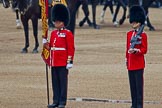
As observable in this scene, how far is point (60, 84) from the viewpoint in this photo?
12570 millimetres

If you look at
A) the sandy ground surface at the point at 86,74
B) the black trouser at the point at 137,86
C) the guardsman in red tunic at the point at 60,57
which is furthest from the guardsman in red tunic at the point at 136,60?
the guardsman in red tunic at the point at 60,57

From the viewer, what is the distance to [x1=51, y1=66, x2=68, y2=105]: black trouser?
12477 millimetres

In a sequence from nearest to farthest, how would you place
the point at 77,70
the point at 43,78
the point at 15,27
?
the point at 43,78 < the point at 77,70 < the point at 15,27

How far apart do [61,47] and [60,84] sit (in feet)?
2.01

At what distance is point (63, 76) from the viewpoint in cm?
1249

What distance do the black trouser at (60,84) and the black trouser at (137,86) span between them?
43.6 inches

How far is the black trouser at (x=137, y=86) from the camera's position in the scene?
39.6ft

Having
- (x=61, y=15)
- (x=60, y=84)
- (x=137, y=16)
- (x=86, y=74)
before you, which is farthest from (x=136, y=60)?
(x=86, y=74)

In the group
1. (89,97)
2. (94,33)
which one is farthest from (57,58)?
(94,33)

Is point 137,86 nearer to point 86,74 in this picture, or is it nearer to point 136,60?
point 136,60

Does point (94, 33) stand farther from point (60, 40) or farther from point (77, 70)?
point (60, 40)

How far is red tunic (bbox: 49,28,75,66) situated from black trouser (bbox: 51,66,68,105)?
0.43 feet

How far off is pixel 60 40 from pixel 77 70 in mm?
5399

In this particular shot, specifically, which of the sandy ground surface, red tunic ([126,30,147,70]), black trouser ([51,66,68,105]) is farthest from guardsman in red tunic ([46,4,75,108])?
red tunic ([126,30,147,70])
